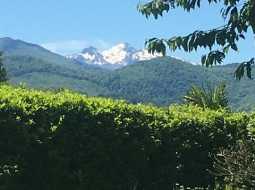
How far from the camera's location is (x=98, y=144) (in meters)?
9.53

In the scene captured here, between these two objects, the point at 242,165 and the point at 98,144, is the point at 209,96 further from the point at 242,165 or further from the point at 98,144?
the point at 98,144

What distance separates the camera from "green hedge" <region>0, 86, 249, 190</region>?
854 centimetres

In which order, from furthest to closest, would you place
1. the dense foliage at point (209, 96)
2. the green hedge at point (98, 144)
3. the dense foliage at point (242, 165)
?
1. the dense foliage at point (209, 96)
2. the dense foliage at point (242, 165)
3. the green hedge at point (98, 144)

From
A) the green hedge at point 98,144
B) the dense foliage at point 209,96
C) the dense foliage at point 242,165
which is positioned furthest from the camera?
the dense foliage at point 209,96

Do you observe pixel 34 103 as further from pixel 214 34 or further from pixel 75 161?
pixel 214 34

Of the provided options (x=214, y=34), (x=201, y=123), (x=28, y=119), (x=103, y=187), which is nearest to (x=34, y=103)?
(x=28, y=119)

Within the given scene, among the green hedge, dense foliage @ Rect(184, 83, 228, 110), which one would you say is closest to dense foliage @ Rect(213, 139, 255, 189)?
the green hedge

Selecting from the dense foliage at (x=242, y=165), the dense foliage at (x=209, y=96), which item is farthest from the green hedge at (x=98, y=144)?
the dense foliage at (x=209, y=96)

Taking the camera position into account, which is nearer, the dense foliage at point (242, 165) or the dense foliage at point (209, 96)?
the dense foliage at point (242, 165)

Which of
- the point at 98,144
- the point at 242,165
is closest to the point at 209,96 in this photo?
the point at 242,165

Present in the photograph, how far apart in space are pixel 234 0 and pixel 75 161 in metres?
3.31

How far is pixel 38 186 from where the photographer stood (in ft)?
29.6

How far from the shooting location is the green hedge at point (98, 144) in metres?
8.54

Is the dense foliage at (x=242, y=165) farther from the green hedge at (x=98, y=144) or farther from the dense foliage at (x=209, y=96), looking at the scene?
the dense foliage at (x=209, y=96)
